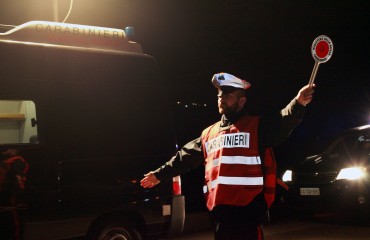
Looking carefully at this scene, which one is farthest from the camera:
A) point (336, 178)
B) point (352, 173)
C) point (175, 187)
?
point (336, 178)

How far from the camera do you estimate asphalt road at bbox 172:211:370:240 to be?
7344mm

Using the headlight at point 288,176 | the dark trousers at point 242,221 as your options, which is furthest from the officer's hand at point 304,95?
the headlight at point 288,176

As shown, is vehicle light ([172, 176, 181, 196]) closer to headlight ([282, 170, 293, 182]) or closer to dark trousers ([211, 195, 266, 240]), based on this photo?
dark trousers ([211, 195, 266, 240])

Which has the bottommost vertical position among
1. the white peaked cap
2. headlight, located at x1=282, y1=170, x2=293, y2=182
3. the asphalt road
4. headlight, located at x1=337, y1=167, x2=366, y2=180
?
the asphalt road

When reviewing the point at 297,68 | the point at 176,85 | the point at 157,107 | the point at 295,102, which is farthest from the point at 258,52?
the point at 295,102

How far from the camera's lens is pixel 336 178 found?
27.5 ft

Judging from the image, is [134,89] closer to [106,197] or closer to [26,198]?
[106,197]

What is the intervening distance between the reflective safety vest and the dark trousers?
0.13 feet

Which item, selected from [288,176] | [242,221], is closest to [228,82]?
[242,221]

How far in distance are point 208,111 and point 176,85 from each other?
10.8 feet

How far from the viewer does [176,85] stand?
28062 millimetres

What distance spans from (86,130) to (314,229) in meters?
4.58

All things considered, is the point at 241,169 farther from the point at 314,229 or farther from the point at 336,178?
the point at 336,178

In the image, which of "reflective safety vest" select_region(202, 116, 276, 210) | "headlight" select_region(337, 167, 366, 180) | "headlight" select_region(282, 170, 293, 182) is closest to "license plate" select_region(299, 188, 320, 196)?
"headlight" select_region(282, 170, 293, 182)
